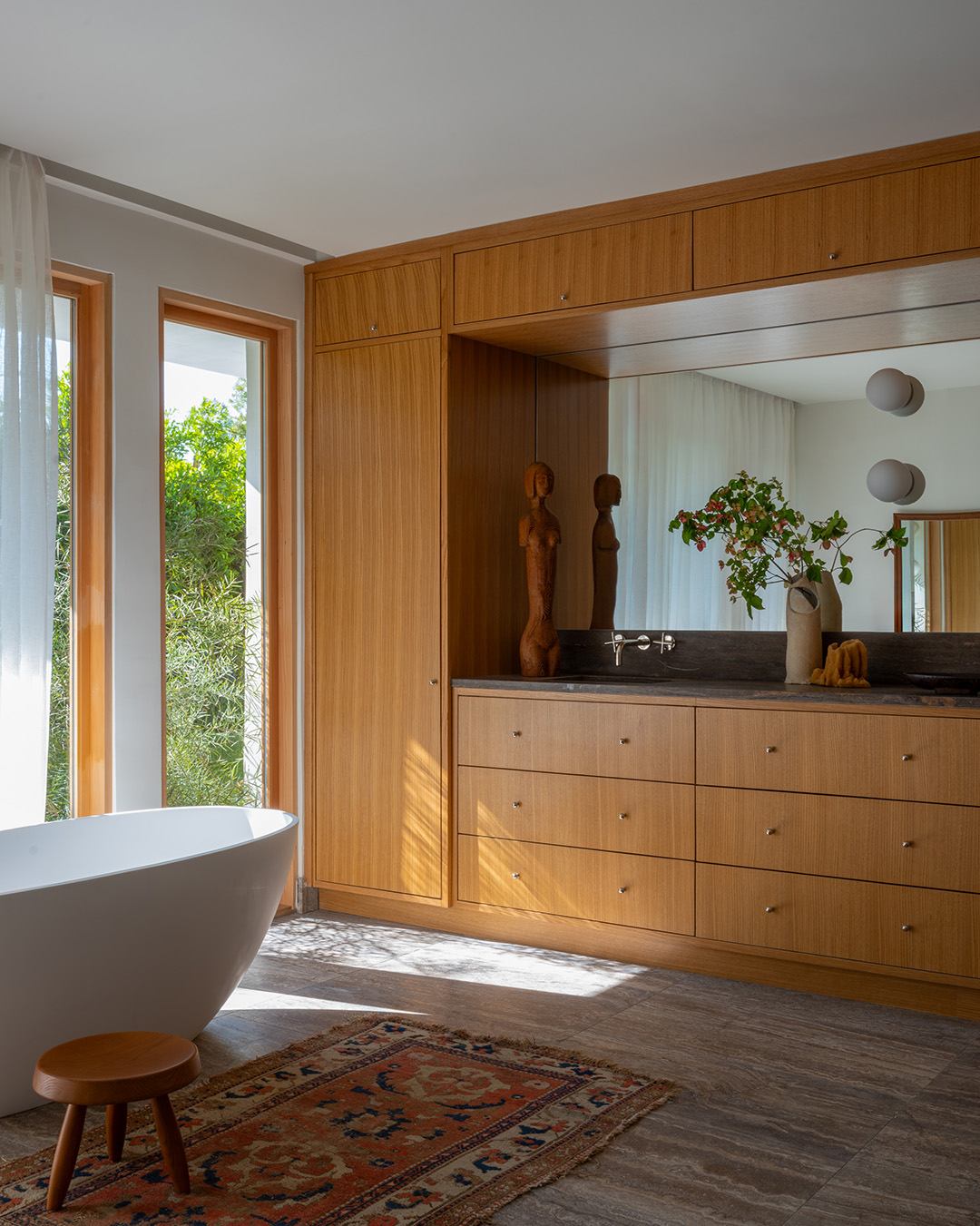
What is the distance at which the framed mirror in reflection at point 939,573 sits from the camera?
12.3 feet

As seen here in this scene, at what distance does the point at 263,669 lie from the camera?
4605mm

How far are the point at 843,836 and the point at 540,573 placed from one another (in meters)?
1.48

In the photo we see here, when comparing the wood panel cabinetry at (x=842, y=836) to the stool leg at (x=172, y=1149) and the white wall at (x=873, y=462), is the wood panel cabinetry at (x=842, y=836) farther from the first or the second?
the stool leg at (x=172, y=1149)

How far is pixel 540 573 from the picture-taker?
4.34 meters

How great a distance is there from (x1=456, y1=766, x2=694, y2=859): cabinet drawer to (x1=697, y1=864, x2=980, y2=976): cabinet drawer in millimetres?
180

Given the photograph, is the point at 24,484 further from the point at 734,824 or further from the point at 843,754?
the point at 843,754

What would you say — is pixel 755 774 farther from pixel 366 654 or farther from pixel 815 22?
pixel 815 22

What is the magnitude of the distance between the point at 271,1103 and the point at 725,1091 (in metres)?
1.07

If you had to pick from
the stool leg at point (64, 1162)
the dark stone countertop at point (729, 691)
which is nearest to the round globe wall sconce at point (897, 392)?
the dark stone countertop at point (729, 691)

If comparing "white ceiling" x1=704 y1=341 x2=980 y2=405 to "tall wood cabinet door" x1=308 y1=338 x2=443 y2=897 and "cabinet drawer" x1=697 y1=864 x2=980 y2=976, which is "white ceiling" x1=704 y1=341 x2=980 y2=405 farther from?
"cabinet drawer" x1=697 y1=864 x2=980 y2=976

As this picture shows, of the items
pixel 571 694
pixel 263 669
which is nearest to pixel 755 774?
pixel 571 694

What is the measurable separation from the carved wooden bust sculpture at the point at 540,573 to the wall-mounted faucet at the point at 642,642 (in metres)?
0.24

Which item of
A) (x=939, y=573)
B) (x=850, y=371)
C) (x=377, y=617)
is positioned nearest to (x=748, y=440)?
(x=850, y=371)

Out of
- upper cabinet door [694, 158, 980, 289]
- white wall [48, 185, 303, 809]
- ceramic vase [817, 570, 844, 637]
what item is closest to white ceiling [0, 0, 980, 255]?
upper cabinet door [694, 158, 980, 289]
